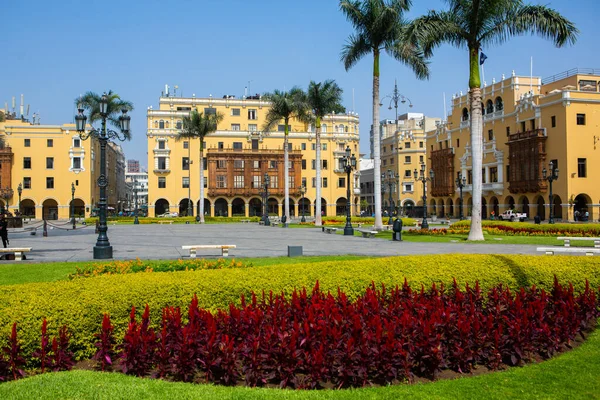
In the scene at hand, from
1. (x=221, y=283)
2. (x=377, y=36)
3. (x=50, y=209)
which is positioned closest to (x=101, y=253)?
(x=221, y=283)

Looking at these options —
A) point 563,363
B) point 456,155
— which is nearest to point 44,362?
point 563,363

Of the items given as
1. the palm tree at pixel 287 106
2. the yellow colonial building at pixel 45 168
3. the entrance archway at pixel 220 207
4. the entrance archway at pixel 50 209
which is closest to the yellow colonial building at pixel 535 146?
the palm tree at pixel 287 106

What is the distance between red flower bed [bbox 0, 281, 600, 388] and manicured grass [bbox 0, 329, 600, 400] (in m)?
0.28

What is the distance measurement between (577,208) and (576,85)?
13.4 meters

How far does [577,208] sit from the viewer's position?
52688mm

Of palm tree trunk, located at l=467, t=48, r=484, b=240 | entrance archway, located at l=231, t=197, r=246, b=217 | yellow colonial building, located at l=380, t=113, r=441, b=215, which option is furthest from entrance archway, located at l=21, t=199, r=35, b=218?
palm tree trunk, located at l=467, t=48, r=484, b=240

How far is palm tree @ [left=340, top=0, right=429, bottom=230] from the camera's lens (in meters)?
29.8

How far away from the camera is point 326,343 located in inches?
221

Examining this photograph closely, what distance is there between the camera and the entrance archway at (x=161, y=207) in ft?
234

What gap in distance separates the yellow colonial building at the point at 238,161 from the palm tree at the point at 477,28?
4612 cm

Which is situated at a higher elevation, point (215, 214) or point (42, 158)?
point (42, 158)

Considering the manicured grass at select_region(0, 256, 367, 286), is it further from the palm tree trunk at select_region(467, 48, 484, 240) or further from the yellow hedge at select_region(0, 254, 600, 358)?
the palm tree trunk at select_region(467, 48, 484, 240)

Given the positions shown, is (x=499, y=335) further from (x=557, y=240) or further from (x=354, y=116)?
(x=354, y=116)

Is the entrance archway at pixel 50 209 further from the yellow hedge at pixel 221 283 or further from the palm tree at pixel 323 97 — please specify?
the yellow hedge at pixel 221 283
